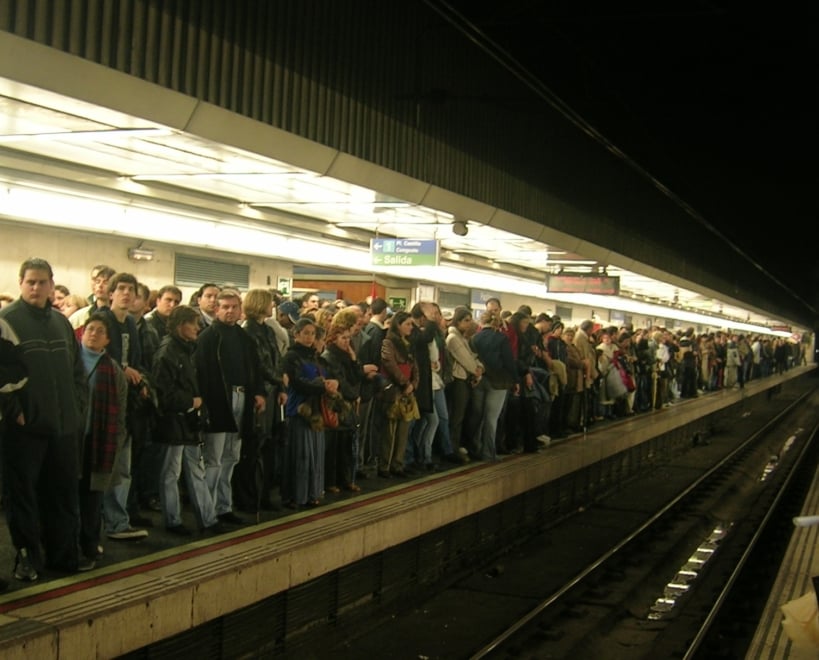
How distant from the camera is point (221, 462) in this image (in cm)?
752

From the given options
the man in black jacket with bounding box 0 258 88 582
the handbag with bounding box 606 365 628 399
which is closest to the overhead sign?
the handbag with bounding box 606 365 628 399

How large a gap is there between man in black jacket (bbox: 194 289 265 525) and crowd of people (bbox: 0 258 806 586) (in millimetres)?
10

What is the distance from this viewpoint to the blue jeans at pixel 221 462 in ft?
24.3

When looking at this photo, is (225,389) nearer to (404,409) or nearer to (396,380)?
(396,380)

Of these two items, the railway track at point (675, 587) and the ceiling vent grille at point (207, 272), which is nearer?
the railway track at point (675, 587)

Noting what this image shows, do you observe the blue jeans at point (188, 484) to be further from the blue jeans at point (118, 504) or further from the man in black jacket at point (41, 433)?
the man in black jacket at point (41, 433)

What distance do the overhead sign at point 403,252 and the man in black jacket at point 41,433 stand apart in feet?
22.3

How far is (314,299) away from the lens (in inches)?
405

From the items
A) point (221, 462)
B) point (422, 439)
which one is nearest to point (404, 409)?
point (422, 439)

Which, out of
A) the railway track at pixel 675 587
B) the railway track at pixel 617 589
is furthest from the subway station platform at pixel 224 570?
the railway track at pixel 675 587

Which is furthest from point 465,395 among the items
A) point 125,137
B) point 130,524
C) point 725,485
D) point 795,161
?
point 795,161

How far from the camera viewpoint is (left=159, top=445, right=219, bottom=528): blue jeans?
23.2 feet

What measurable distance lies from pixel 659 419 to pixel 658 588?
29.1 ft

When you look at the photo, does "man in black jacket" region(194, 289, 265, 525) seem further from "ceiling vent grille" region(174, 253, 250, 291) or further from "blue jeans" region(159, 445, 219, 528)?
"ceiling vent grille" region(174, 253, 250, 291)
